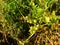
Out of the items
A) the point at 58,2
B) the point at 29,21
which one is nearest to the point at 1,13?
the point at 29,21

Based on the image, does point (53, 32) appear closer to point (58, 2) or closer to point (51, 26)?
point (51, 26)

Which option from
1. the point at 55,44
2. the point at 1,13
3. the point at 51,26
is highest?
the point at 1,13

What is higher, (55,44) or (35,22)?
(35,22)

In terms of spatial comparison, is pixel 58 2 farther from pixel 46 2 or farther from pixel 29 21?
pixel 29 21

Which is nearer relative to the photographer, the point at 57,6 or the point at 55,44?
the point at 55,44

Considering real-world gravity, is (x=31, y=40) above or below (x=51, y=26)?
below

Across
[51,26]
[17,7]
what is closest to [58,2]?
[51,26]

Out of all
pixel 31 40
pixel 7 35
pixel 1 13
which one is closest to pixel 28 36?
pixel 31 40

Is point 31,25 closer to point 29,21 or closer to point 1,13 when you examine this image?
point 29,21
